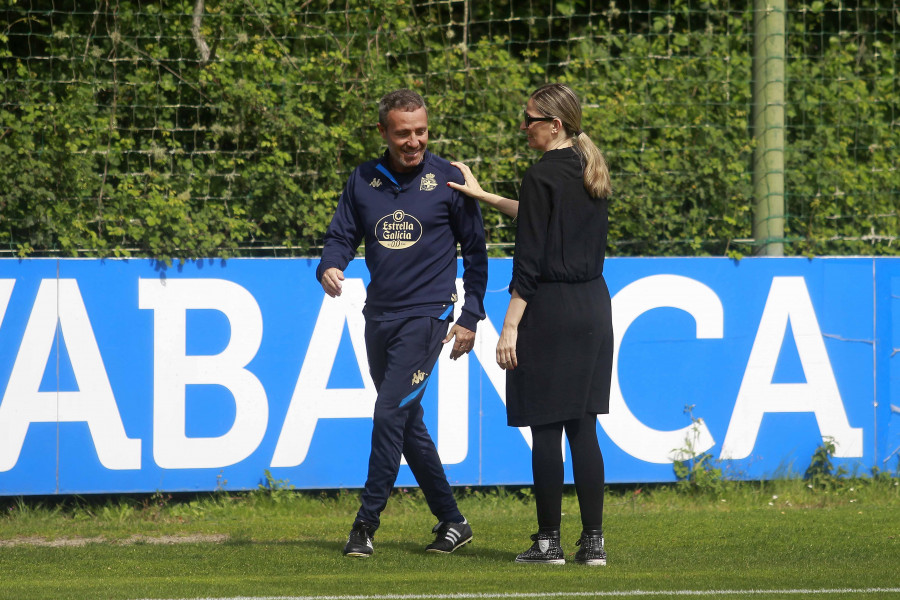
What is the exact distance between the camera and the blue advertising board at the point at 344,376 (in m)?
6.38

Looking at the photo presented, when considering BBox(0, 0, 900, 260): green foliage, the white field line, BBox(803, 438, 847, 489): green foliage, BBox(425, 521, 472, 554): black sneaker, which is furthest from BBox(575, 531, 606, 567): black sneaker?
BBox(0, 0, 900, 260): green foliage

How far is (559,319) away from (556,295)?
0.09m

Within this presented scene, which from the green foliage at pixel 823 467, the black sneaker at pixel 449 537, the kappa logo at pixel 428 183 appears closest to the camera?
the kappa logo at pixel 428 183

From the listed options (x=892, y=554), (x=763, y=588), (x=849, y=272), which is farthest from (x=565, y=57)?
(x=763, y=588)

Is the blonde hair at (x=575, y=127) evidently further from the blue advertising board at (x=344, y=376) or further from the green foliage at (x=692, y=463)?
the green foliage at (x=692, y=463)

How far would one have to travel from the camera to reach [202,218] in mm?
6742

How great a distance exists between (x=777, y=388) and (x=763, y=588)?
9.43 ft

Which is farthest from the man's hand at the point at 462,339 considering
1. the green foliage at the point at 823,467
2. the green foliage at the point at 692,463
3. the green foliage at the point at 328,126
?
the green foliage at the point at 823,467

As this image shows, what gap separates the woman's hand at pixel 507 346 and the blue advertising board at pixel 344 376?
222cm

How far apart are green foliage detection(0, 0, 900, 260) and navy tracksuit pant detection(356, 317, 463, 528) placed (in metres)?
2.12

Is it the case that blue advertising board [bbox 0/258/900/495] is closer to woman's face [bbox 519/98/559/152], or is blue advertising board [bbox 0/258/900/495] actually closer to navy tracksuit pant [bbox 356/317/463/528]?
navy tracksuit pant [bbox 356/317/463/528]

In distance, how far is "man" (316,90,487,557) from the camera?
189 inches

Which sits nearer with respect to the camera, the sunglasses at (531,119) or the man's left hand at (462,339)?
the sunglasses at (531,119)

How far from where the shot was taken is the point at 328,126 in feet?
23.6
